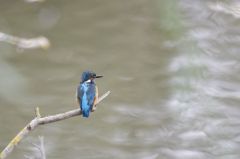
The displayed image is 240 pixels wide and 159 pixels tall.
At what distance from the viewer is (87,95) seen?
3.13m

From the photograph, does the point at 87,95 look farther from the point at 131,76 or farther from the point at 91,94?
the point at 131,76

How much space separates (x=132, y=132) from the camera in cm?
575

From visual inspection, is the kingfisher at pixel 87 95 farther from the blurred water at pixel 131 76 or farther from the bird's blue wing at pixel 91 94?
the blurred water at pixel 131 76

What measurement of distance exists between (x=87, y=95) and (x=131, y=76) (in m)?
3.51

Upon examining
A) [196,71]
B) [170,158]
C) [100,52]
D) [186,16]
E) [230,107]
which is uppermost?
[186,16]

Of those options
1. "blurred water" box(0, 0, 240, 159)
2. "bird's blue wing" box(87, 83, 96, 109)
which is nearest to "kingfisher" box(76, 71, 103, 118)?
"bird's blue wing" box(87, 83, 96, 109)

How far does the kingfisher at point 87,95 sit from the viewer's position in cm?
303

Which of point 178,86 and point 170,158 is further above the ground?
point 178,86

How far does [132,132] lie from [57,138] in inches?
23.2

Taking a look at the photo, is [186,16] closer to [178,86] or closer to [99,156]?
[178,86]

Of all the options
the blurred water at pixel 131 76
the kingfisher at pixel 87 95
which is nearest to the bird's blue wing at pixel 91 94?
the kingfisher at pixel 87 95

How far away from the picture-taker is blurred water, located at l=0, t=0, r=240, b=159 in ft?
18.5

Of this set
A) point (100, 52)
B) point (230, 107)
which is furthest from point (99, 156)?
point (100, 52)

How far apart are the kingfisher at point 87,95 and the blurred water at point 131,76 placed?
2.20 metres
